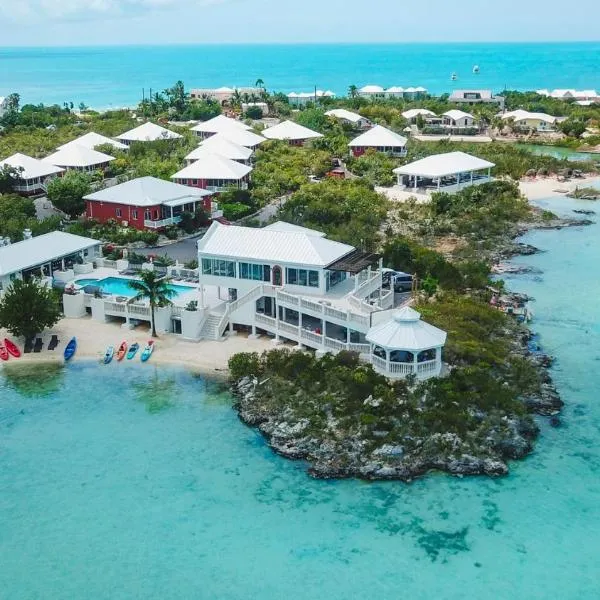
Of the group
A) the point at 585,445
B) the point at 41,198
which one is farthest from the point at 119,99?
the point at 585,445

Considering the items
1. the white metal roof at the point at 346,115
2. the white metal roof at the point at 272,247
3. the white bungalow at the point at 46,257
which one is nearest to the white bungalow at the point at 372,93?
the white metal roof at the point at 346,115

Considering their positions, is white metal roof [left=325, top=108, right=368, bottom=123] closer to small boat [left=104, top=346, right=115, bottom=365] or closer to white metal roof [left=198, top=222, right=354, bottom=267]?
white metal roof [left=198, top=222, right=354, bottom=267]

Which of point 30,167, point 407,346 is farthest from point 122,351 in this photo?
point 30,167

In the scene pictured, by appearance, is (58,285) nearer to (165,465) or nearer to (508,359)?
(165,465)

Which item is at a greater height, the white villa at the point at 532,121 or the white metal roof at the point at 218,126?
the white metal roof at the point at 218,126

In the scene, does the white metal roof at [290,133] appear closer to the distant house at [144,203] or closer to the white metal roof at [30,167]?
the white metal roof at [30,167]

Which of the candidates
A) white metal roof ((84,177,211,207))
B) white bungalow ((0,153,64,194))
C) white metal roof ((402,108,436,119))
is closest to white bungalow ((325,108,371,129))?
white metal roof ((402,108,436,119))
